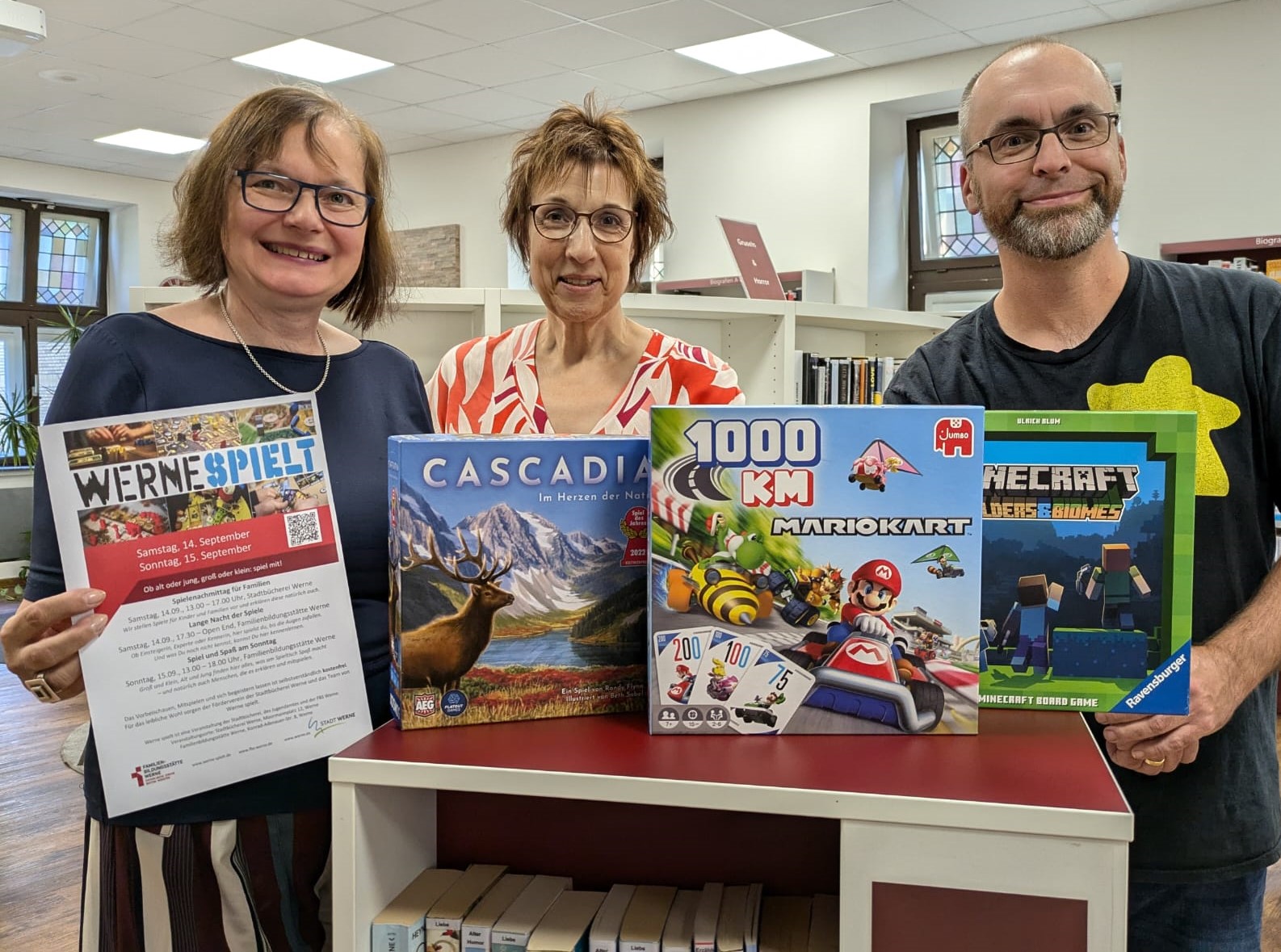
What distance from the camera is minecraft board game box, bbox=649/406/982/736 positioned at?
3.28 feet

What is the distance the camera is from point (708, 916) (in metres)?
1.12

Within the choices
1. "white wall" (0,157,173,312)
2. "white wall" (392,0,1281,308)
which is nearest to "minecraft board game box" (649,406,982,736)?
"white wall" (392,0,1281,308)

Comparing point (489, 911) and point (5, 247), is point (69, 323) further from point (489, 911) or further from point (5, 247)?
point (489, 911)

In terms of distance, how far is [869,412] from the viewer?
0.99 meters

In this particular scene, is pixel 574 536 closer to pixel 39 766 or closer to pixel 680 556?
pixel 680 556

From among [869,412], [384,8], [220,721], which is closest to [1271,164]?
[384,8]

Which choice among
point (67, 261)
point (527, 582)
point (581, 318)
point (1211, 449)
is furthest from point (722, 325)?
point (67, 261)

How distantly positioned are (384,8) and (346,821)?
19.3 feet

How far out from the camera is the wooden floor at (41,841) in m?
3.00

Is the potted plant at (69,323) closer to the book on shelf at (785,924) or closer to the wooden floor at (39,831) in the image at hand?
the wooden floor at (39,831)

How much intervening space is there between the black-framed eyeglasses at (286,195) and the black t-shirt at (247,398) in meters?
0.18

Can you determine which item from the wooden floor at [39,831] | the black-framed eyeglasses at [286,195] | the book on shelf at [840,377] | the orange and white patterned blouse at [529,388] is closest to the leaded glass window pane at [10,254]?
the wooden floor at [39,831]

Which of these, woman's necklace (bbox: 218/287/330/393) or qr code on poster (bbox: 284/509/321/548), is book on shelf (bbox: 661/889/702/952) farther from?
woman's necklace (bbox: 218/287/330/393)

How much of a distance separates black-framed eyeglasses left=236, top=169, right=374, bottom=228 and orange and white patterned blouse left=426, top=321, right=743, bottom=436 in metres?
0.55
